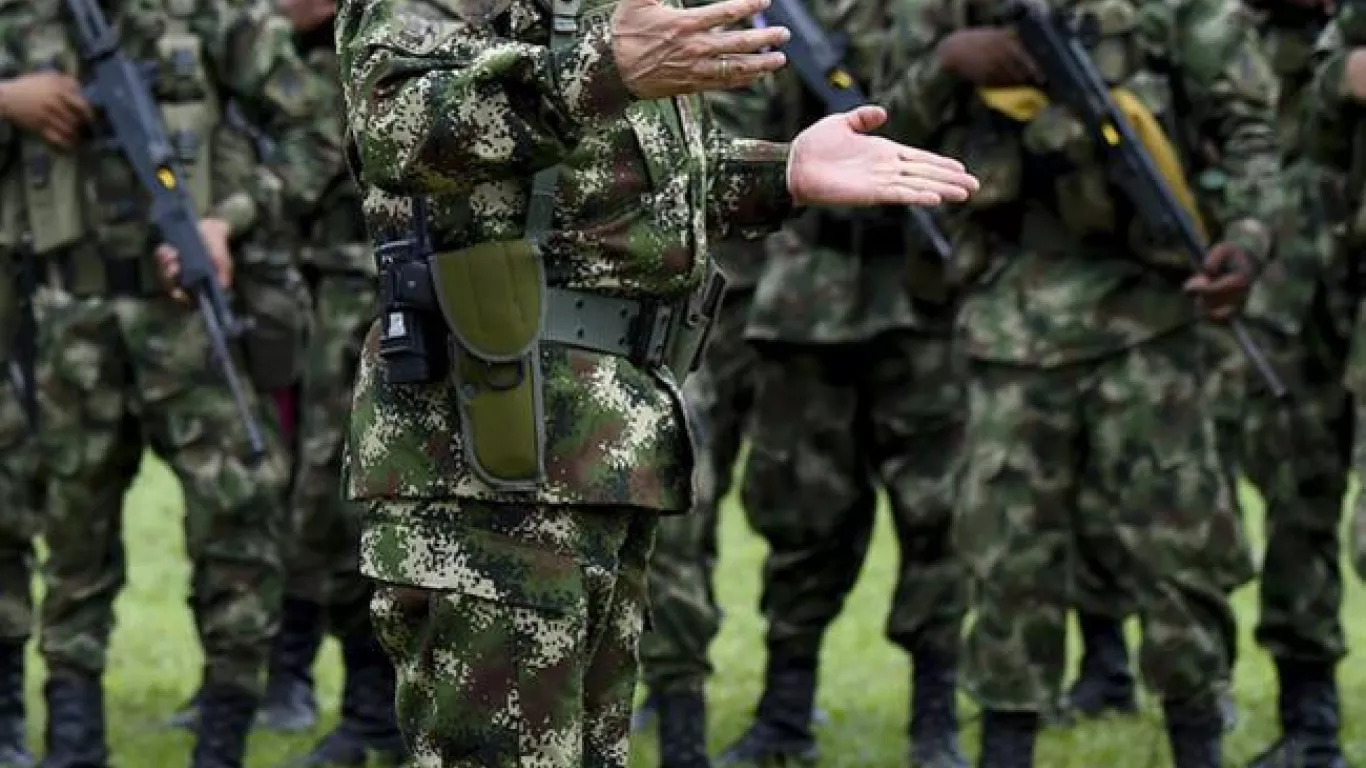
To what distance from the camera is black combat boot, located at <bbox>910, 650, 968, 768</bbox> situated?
8688 millimetres

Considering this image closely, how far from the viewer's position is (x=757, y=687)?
1005cm

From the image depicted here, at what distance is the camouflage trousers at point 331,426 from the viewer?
907 centimetres

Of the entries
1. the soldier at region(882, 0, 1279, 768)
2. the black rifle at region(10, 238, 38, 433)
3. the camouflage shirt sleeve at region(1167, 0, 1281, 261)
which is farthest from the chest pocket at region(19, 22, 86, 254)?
the camouflage shirt sleeve at region(1167, 0, 1281, 261)

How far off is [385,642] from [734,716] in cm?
431

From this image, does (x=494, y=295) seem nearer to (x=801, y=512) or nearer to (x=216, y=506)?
(x=216, y=506)

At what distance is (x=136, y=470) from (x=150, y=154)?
2.87 feet

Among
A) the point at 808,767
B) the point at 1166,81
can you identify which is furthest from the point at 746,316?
the point at 1166,81

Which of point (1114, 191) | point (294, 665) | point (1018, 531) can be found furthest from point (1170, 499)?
point (294, 665)

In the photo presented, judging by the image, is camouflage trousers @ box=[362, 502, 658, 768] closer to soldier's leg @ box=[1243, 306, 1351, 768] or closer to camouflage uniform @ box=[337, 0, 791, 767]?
camouflage uniform @ box=[337, 0, 791, 767]

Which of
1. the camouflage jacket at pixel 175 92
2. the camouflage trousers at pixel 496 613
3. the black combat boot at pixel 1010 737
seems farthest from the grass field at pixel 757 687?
the camouflage trousers at pixel 496 613

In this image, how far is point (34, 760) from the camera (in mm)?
8656

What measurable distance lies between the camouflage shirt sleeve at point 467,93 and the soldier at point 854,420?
11.2ft

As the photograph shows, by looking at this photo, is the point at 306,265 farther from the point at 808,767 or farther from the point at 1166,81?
the point at 1166,81

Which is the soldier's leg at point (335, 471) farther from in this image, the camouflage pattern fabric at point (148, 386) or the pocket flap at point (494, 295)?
the pocket flap at point (494, 295)
